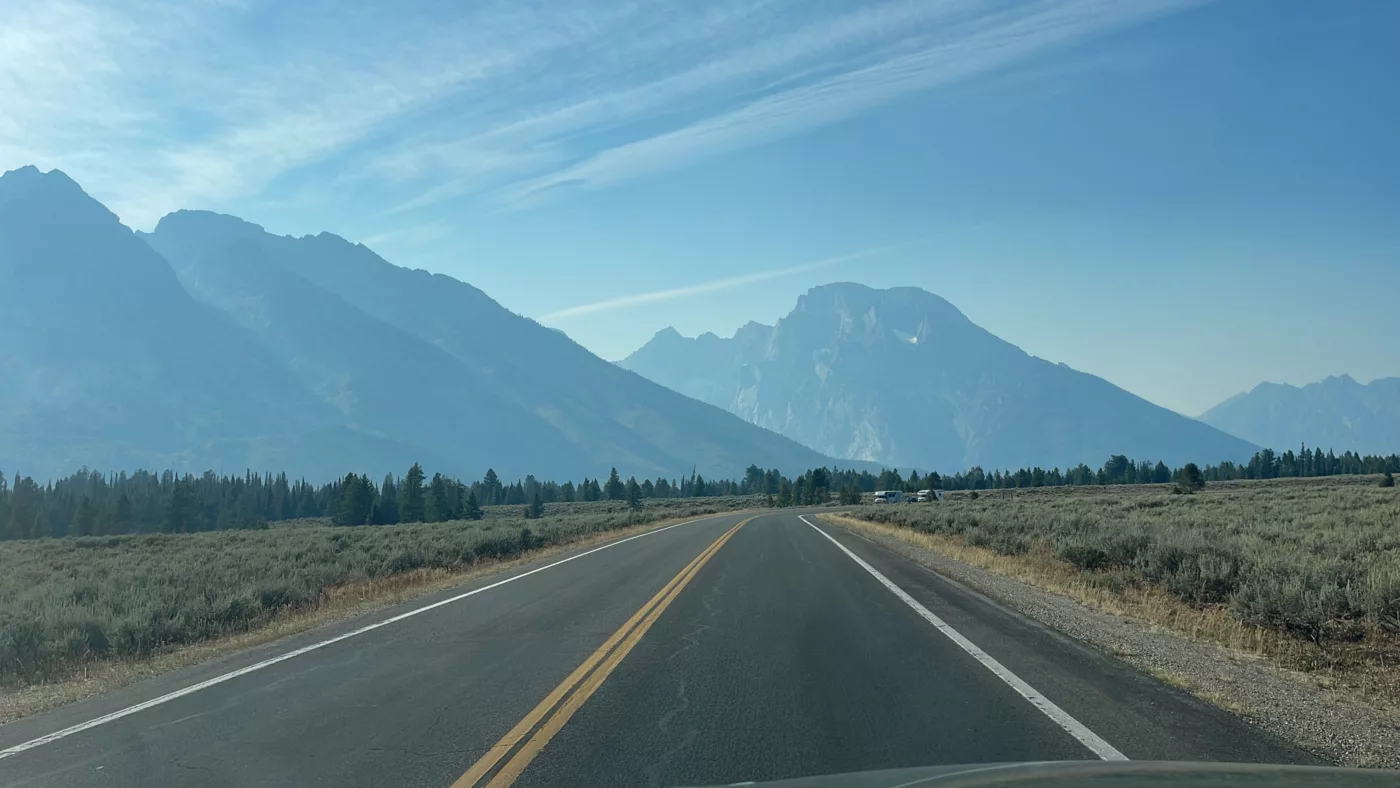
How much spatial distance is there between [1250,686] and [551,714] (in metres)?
5.77

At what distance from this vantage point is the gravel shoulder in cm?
600

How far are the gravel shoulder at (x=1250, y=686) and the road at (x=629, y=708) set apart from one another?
0.30 m

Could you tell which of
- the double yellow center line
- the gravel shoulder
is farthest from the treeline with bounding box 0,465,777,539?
the gravel shoulder

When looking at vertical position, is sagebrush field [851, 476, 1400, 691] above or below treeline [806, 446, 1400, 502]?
below

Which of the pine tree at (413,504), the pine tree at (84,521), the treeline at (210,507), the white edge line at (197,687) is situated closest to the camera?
the white edge line at (197,687)

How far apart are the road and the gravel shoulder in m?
0.30

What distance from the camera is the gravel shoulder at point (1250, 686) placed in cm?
600

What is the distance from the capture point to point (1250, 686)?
7.68 metres

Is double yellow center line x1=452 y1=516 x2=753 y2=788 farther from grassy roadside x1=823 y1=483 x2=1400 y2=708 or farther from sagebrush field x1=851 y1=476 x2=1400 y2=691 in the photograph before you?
sagebrush field x1=851 y1=476 x2=1400 y2=691

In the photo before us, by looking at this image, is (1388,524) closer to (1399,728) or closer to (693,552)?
(693,552)

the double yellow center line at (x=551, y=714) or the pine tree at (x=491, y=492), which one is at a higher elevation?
the pine tree at (x=491, y=492)

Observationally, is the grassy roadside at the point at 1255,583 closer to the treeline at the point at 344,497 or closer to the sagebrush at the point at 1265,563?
the sagebrush at the point at 1265,563

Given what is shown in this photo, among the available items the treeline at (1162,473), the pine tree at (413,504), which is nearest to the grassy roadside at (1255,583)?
the pine tree at (413,504)

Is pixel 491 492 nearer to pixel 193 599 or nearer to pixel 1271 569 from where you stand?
pixel 193 599
